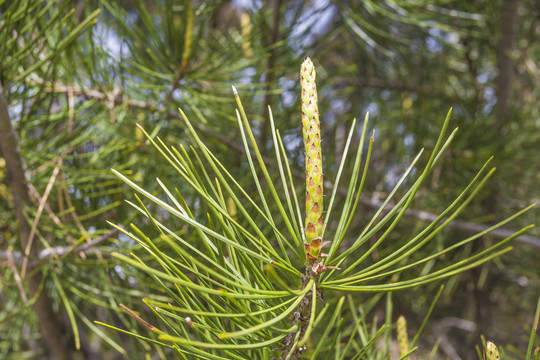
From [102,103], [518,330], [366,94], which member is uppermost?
[102,103]

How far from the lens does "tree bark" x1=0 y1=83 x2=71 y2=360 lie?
24.3 inches

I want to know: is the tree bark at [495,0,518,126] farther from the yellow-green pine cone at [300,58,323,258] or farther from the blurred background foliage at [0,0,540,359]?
the yellow-green pine cone at [300,58,323,258]

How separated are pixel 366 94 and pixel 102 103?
1220 mm

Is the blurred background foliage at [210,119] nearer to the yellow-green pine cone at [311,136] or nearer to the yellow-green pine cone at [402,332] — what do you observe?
the yellow-green pine cone at [402,332]

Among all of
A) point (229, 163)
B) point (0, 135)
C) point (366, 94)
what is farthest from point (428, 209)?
point (0, 135)

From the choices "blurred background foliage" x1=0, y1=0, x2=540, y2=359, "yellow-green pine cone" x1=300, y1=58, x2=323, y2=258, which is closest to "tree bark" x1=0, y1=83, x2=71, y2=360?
"blurred background foliage" x1=0, y1=0, x2=540, y2=359

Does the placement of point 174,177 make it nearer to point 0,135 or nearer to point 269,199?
point 269,199

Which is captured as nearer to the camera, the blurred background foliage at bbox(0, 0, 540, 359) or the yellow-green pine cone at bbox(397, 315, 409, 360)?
the yellow-green pine cone at bbox(397, 315, 409, 360)

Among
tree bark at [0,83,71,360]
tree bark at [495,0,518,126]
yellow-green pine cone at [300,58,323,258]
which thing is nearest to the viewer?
yellow-green pine cone at [300,58,323,258]

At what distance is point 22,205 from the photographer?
690 mm

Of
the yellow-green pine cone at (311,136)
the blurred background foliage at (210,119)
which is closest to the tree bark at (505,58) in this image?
the blurred background foliage at (210,119)

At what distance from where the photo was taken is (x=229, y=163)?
1067 millimetres

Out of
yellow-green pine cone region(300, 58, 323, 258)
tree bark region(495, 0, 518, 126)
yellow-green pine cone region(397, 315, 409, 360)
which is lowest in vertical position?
tree bark region(495, 0, 518, 126)

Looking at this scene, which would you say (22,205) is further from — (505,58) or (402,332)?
(505,58)
